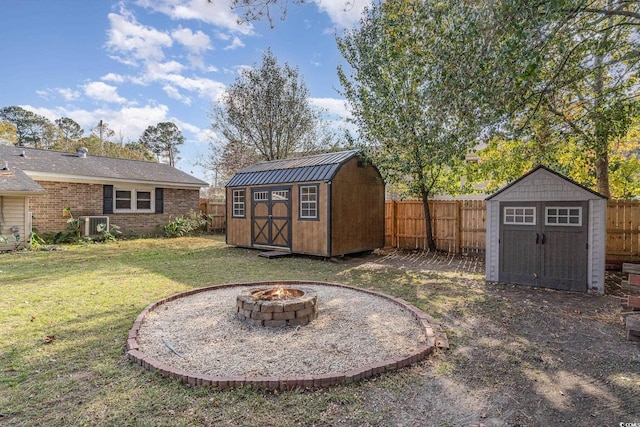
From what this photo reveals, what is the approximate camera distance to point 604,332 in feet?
13.0

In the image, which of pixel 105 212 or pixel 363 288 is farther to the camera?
pixel 105 212

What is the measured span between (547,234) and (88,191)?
622 inches

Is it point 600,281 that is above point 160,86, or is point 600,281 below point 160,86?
below

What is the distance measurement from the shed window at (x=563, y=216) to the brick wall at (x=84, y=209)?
14539mm

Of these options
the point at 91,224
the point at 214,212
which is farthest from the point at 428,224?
the point at 91,224

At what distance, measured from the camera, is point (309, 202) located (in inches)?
378

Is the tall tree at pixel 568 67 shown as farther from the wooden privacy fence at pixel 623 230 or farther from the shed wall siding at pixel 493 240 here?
the shed wall siding at pixel 493 240

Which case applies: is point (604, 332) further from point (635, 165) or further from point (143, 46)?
point (143, 46)

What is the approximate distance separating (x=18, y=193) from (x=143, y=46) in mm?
6170

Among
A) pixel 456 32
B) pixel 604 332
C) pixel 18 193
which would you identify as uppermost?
pixel 456 32

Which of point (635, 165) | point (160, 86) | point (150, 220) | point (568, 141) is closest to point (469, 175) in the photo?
point (568, 141)

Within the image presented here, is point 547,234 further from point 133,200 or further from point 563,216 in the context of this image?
point 133,200

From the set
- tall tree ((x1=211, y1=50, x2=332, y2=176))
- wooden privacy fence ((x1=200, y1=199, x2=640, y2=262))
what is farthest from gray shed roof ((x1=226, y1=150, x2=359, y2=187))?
tall tree ((x1=211, y1=50, x2=332, y2=176))

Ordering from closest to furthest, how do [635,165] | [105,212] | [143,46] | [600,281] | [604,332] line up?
[604,332] → [600,281] → [635,165] → [143,46] → [105,212]
